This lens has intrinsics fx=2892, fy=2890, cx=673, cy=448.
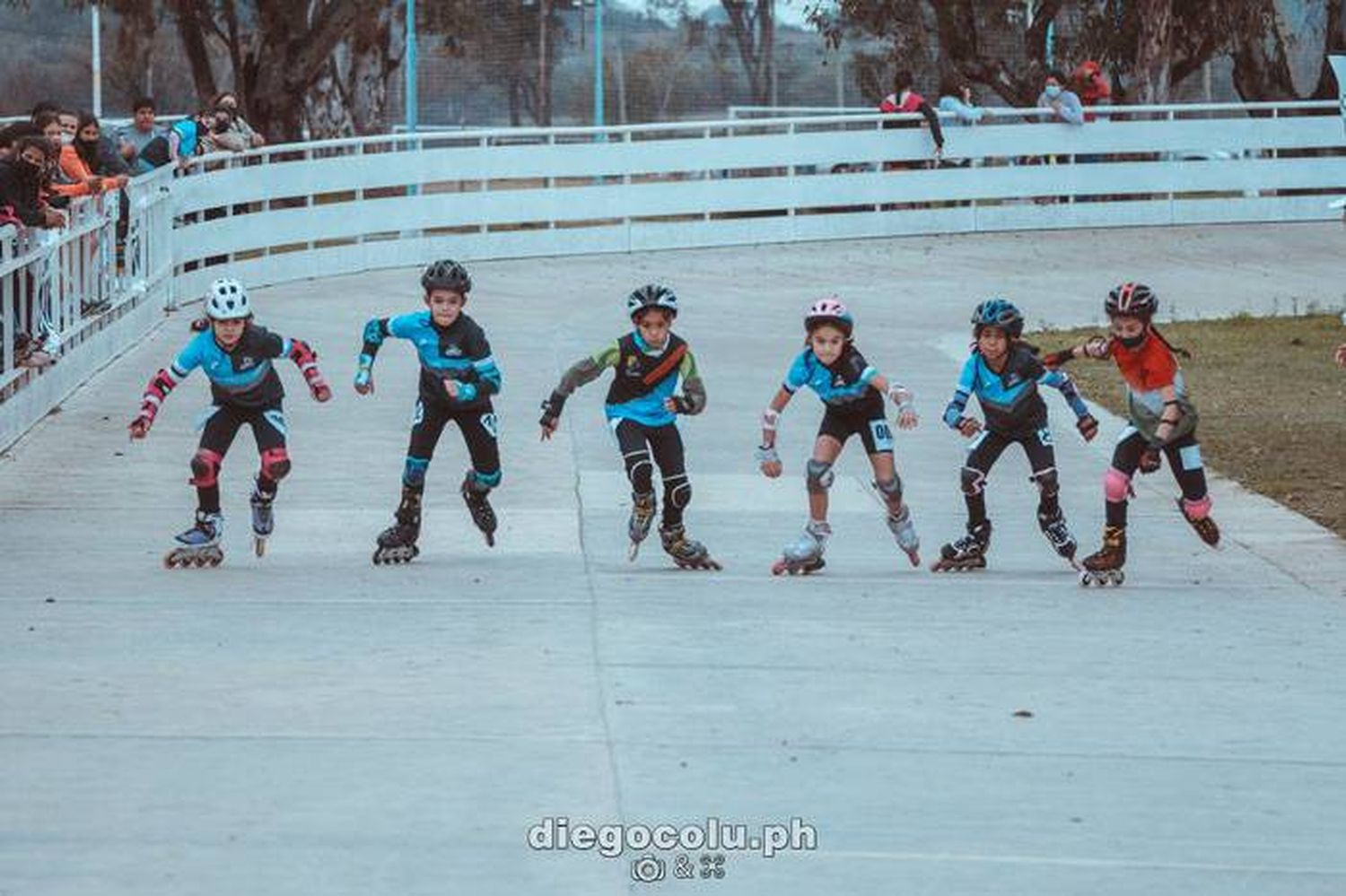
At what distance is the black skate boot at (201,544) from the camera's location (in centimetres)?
1284

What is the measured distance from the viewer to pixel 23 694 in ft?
31.3

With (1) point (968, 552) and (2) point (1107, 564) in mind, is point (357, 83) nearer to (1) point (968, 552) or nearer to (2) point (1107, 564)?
(1) point (968, 552)

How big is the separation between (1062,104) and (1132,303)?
22.3 meters

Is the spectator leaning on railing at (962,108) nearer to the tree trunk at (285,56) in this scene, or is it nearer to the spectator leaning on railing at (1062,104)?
the spectator leaning on railing at (1062,104)

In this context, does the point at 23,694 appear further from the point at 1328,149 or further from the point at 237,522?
the point at 1328,149

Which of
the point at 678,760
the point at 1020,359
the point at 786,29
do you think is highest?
the point at 786,29

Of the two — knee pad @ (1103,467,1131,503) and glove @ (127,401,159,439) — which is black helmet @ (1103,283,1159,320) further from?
glove @ (127,401,159,439)

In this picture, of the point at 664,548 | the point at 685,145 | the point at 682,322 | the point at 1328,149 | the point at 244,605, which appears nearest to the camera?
the point at 244,605

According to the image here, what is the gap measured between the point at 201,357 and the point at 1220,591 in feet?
15.2

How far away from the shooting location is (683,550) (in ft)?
42.7

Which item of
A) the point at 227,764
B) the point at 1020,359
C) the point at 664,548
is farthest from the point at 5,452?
the point at 227,764

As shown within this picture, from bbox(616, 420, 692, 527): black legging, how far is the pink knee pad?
2232 mm

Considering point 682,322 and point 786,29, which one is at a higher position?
point 786,29

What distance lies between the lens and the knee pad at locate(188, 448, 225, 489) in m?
12.9
